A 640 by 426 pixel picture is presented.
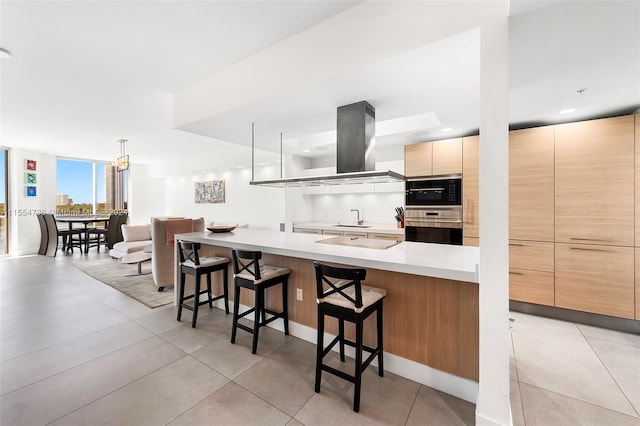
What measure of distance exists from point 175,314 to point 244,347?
4.20 feet

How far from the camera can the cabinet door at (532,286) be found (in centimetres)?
308

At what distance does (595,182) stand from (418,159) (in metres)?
1.95

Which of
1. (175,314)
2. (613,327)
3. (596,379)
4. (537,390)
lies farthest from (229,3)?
(613,327)

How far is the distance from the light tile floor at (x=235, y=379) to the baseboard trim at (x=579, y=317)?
0.34 feet

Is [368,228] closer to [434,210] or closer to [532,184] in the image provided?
[434,210]

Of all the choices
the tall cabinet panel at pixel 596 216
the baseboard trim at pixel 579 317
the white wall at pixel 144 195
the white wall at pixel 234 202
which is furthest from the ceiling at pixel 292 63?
the white wall at pixel 144 195

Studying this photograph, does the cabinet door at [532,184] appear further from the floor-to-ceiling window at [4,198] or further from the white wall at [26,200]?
the floor-to-ceiling window at [4,198]

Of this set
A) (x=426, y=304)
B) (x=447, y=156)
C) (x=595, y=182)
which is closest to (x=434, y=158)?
(x=447, y=156)

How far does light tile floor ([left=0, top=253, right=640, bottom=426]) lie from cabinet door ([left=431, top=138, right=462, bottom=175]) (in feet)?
6.85

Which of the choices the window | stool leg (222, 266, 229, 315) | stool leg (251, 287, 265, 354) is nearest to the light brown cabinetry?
stool leg (251, 287, 265, 354)

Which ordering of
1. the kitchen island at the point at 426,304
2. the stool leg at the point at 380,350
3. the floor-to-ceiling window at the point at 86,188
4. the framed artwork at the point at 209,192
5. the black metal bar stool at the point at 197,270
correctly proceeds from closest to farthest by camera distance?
the kitchen island at the point at 426,304 → the stool leg at the point at 380,350 → the black metal bar stool at the point at 197,270 → the framed artwork at the point at 209,192 → the floor-to-ceiling window at the point at 86,188

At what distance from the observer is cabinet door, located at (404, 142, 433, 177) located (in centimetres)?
394

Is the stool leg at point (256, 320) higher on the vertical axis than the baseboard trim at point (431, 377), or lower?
higher

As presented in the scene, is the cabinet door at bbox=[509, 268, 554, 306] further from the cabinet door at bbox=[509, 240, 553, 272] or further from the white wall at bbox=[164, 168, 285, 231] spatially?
the white wall at bbox=[164, 168, 285, 231]
